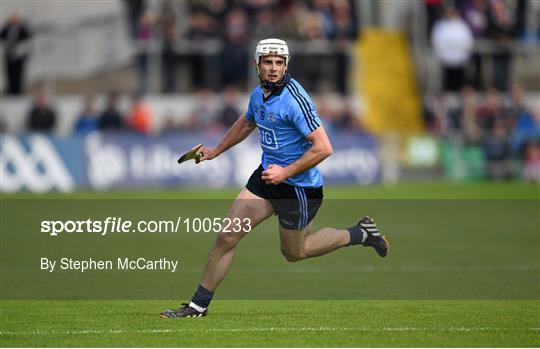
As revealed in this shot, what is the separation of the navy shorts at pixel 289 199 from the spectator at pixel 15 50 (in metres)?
20.4

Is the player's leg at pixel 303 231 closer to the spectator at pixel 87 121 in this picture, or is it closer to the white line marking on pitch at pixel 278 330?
the white line marking on pitch at pixel 278 330

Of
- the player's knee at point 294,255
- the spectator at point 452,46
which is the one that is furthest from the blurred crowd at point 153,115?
the player's knee at point 294,255

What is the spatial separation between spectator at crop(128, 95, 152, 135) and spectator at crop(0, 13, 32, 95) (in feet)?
9.23

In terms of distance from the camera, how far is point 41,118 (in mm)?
29797

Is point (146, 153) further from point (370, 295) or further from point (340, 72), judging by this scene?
point (370, 295)

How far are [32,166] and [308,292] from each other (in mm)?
14845

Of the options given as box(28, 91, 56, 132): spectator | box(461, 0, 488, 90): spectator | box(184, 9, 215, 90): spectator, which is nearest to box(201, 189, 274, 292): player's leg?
box(28, 91, 56, 132): spectator

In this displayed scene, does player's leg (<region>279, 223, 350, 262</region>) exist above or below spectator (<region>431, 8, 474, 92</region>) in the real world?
above

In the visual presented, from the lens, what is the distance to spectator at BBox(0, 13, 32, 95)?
30.6m

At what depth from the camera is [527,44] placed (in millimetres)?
35750

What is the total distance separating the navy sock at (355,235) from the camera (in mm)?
11992

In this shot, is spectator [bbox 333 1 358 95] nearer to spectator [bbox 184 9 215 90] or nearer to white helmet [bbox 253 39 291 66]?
spectator [bbox 184 9 215 90]

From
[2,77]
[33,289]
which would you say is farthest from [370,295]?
[2,77]

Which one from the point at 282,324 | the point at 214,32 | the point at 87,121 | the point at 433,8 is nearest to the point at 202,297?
the point at 282,324
